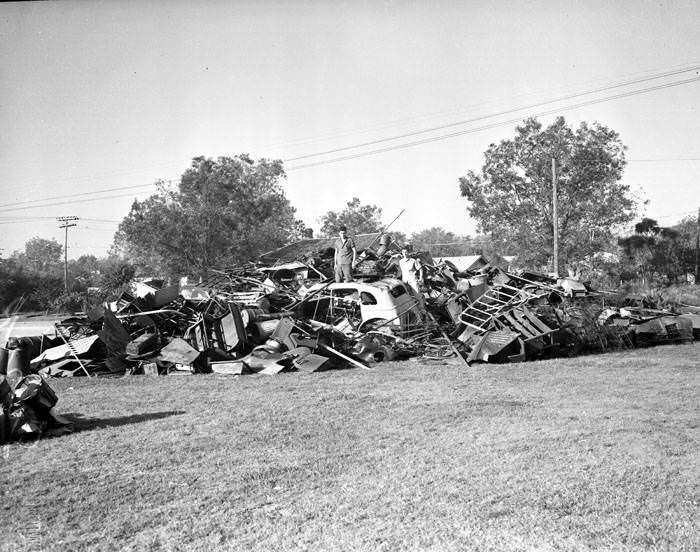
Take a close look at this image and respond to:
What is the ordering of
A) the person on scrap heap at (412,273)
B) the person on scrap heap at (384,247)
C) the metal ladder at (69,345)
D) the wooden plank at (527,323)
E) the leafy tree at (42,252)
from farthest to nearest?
the leafy tree at (42,252), the person on scrap heap at (384,247), the person on scrap heap at (412,273), the wooden plank at (527,323), the metal ladder at (69,345)

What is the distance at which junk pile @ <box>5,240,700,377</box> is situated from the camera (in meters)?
10.5

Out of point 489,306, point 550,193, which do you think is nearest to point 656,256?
point 550,193

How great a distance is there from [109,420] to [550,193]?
2868cm

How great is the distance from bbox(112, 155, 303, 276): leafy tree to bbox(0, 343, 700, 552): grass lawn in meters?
25.8

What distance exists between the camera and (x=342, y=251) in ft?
45.9

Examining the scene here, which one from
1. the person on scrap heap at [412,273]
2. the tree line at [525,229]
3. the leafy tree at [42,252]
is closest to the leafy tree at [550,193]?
the tree line at [525,229]

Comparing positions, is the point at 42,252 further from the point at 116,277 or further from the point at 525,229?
the point at 525,229

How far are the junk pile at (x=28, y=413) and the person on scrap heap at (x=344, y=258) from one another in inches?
319

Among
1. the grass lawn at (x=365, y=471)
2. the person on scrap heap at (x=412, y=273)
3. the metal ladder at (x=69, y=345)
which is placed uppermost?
the person on scrap heap at (x=412, y=273)

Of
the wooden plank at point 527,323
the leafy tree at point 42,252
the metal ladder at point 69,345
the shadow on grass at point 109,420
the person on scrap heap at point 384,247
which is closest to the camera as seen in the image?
the shadow on grass at point 109,420

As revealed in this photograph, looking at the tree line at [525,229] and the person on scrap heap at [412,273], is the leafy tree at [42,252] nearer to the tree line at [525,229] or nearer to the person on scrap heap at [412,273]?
the tree line at [525,229]

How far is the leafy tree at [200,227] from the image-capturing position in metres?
33.2

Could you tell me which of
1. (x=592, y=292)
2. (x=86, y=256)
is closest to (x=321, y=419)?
(x=592, y=292)

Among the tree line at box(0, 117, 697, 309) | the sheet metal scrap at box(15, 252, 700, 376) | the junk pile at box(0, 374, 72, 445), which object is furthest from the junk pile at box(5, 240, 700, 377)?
the tree line at box(0, 117, 697, 309)
